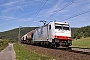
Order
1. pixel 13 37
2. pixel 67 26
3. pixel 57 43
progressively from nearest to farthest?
pixel 57 43 < pixel 67 26 < pixel 13 37

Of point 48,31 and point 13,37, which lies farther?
point 13,37

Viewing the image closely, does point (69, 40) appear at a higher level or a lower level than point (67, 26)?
lower

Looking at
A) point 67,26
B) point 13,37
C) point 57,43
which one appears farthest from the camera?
point 13,37

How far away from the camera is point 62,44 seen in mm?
25203

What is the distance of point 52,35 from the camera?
84.6 feet

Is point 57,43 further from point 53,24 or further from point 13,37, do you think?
point 13,37

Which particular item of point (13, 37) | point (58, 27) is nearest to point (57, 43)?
→ point (58, 27)

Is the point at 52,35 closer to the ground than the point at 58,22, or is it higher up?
closer to the ground

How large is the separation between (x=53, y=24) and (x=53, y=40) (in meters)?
2.25

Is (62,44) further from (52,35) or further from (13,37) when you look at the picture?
(13,37)

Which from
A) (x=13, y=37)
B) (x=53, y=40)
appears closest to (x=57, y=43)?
(x=53, y=40)

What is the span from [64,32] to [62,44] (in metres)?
1.79

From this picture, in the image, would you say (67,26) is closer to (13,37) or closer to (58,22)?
(58,22)

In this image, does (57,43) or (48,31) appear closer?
(57,43)
